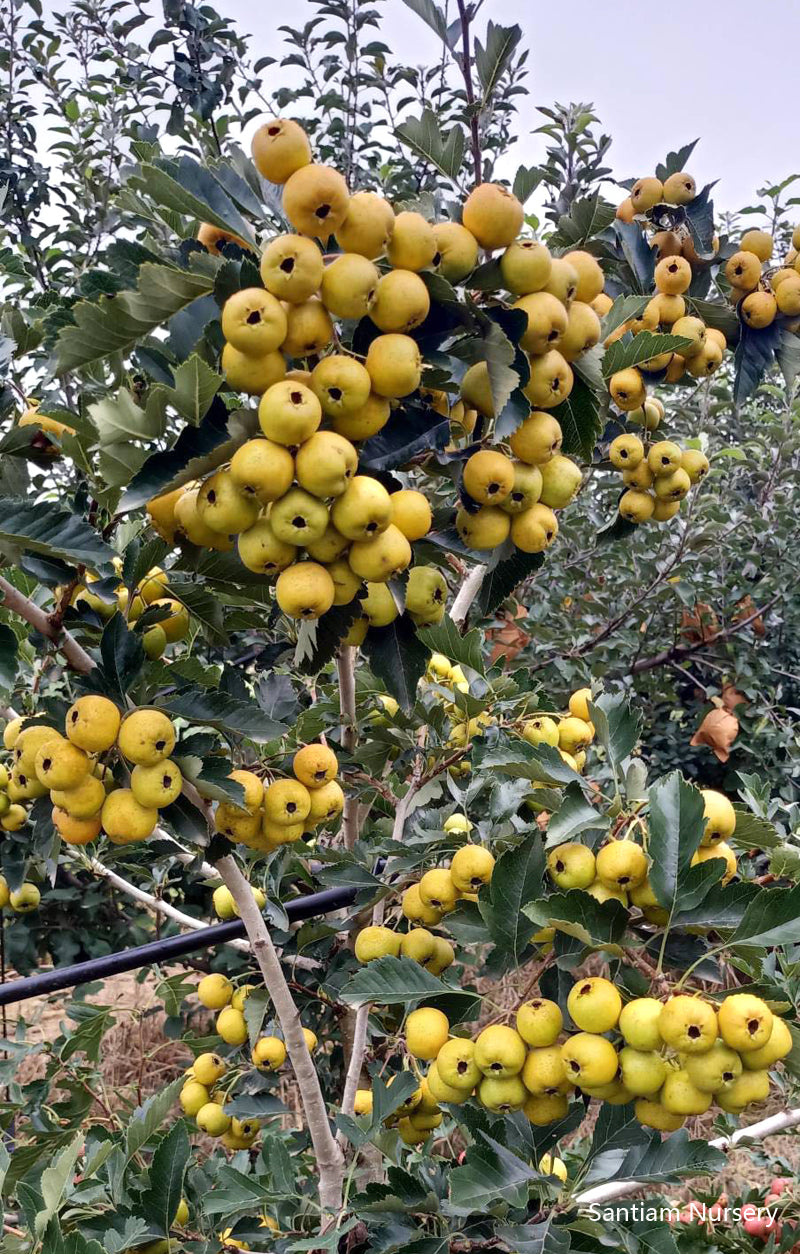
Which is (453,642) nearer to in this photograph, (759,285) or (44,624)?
(44,624)

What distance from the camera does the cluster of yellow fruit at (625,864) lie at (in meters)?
1.09

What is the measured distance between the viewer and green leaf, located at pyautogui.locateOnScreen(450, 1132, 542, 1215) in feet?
3.52

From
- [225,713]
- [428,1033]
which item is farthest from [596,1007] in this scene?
[225,713]

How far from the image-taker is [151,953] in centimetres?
142

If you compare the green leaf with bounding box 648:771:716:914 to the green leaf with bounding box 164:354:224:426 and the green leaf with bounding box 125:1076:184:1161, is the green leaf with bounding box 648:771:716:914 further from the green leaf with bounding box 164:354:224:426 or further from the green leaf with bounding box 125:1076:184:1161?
the green leaf with bounding box 125:1076:184:1161

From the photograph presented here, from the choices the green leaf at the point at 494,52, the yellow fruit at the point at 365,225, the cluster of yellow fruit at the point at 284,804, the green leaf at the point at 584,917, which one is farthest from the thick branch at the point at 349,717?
the green leaf at the point at 494,52

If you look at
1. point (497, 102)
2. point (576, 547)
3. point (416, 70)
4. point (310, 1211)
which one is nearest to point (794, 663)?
point (576, 547)

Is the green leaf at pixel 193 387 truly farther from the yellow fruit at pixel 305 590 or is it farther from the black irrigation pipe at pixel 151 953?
the black irrigation pipe at pixel 151 953

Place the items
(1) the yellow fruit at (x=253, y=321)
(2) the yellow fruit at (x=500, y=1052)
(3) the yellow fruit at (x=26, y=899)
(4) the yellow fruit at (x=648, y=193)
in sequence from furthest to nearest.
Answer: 1. (3) the yellow fruit at (x=26, y=899)
2. (4) the yellow fruit at (x=648, y=193)
3. (2) the yellow fruit at (x=500, y=1052)
4. (1) the yellow fruit at (x=253, y=321)

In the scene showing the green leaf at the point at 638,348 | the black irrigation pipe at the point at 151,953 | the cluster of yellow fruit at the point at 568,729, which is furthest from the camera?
the cluster of yellow fruit at the point at 568,729

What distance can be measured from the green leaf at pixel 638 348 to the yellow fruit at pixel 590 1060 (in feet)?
2.89

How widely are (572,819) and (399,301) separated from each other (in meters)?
0.63

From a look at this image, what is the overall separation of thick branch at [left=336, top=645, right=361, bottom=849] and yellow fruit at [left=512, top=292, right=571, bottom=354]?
0.50 meters

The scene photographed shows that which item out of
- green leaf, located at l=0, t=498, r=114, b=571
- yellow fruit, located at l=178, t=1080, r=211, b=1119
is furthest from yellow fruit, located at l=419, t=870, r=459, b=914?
yellow fruit, located at l=178, t=1080, r=211, b=1119
